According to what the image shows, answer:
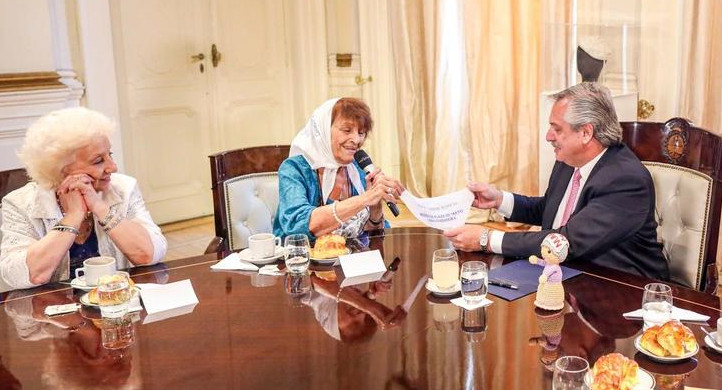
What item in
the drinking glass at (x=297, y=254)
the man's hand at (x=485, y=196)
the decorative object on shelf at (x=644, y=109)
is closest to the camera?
the drinking glass at (x=297, y=254)

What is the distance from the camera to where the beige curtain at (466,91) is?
4605 mm

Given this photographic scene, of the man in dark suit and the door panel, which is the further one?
the door panel

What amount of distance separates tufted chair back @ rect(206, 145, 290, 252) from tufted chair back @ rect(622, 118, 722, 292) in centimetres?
122

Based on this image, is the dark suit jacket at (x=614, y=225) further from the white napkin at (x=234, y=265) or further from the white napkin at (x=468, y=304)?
the white napkin at (x=234, y=265)

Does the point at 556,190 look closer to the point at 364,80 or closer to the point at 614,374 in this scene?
the point at 614,374

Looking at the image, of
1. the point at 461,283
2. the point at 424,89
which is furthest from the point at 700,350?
the point at 424,89

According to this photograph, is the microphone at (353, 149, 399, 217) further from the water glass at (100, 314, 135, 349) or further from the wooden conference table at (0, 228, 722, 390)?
the water glass at (100, 314, 135, 349)

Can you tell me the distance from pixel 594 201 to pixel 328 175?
2.88 feet

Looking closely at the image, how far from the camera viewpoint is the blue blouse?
2283mm

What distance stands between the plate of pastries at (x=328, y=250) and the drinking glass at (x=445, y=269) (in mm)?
363

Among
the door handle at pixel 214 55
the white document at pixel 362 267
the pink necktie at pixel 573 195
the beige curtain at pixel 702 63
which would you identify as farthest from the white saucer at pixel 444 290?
the door handle at pixel 214 55

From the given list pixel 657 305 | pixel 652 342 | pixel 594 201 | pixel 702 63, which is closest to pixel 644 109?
pixel 702 63

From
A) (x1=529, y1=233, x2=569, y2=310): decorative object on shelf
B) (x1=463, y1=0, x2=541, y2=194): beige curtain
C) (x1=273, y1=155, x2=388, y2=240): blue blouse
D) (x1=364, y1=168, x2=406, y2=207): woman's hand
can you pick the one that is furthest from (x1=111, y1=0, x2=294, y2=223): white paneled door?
(x1=529, y1=233, x2=569, y2=310): decorative object on shelf

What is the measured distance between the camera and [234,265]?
77.9 inches
